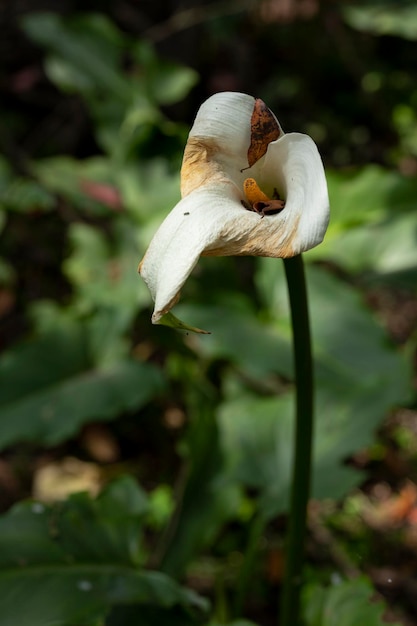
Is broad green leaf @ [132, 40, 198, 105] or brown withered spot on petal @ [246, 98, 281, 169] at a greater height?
broad green leaf @ [132, 40, 198, 105]

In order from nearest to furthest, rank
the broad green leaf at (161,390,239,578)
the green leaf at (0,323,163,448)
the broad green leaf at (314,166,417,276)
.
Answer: the broad green leaf at (161,390,239,578) < the green leaf at (0,323,163,448) < the broad green leaf at (314,166,417,276)

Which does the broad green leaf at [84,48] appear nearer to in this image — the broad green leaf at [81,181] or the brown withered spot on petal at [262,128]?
the broad green leaf at [81,181]

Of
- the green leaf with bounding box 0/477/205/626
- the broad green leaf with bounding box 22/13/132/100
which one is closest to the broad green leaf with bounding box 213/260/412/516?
the green leaf with bounding box 0/477/205/626

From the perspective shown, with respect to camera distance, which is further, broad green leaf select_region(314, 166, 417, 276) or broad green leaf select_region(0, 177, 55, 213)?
broad green leaf select_region(0, 177, 55, 213)

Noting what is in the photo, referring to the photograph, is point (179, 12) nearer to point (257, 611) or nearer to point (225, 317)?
point (225, 317)

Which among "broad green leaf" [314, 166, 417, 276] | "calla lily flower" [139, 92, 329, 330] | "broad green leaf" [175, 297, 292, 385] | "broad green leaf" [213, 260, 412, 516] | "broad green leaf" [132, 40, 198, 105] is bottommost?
"broad green leaf" [213, 260, 412, 516]

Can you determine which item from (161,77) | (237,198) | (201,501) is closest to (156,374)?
(201,501)

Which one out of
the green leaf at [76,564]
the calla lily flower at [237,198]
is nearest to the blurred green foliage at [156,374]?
the green leaf at [76,564]

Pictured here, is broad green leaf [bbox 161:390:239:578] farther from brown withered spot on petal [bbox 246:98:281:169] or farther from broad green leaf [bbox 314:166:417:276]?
brown withered spot on petal [bbox 246:98:281:169]
